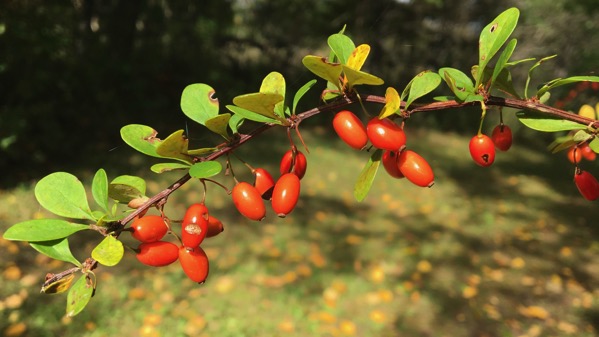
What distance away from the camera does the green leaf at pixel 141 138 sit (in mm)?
776

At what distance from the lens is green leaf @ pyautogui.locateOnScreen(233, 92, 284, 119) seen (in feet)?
2.28

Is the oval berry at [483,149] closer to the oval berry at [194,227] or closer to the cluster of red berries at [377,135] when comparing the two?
the cluster of red berries at [377,135]

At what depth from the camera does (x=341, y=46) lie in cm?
81

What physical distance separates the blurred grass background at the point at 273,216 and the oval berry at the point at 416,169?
72 centimetres

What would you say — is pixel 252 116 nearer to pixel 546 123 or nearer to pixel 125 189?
pixel 125 189

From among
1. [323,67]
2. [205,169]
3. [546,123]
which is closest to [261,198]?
[205,169]

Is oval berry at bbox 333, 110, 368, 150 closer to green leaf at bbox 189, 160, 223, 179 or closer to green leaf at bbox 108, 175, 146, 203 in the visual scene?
green leaf at bbox 189, 160, 223, 179

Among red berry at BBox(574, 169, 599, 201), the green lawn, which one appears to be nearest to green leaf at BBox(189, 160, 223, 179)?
red berry at BBox(574, 169, 599, 201)

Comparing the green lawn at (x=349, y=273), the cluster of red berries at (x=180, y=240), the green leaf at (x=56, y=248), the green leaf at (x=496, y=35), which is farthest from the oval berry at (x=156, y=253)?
the green lawn at (x=349, y=273)

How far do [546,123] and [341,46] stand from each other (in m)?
0.39

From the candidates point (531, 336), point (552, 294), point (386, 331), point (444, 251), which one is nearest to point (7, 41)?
point (386, 331)

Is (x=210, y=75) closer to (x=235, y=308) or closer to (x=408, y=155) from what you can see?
(x=235, y=308)

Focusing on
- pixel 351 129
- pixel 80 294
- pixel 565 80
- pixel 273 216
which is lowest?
pixel 273 216

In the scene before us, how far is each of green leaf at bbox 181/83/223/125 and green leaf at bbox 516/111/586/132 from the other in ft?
1.83
